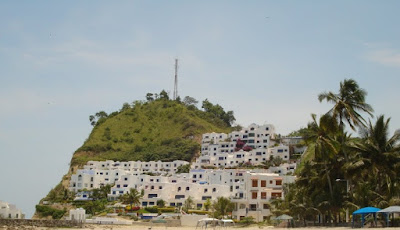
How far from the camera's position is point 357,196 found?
1646 inches

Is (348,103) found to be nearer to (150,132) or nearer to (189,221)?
(189,221)

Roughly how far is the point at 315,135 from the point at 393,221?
410 inches

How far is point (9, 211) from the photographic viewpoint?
68.4 m

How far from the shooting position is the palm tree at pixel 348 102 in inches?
1666

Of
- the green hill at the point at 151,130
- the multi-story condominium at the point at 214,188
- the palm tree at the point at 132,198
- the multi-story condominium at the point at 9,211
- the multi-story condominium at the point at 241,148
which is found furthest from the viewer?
the green hill at the point at 151,130

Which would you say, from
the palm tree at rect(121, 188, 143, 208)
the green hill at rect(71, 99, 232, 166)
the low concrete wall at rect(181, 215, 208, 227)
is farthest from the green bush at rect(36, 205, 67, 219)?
the low concrete wall at rect(181, 215, 208, 227)

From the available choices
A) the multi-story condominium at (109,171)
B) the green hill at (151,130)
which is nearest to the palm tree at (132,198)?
the multi-story condominium at (109,171)

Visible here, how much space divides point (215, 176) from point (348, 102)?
53726 millimetres

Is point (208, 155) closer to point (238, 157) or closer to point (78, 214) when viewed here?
point (238, 157)

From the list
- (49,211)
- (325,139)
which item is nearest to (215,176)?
(49,211)

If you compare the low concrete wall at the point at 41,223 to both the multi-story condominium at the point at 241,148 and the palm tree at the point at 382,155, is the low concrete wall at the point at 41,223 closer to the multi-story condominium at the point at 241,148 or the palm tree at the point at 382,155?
the palm tree at the point at 382,155

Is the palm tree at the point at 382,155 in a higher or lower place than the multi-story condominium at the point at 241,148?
lower

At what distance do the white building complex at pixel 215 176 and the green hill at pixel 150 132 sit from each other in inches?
300

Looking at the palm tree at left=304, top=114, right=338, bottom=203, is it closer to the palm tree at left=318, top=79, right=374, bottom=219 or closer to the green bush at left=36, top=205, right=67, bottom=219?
the palm tree at left=318, top=79, right=374, bottom=219
